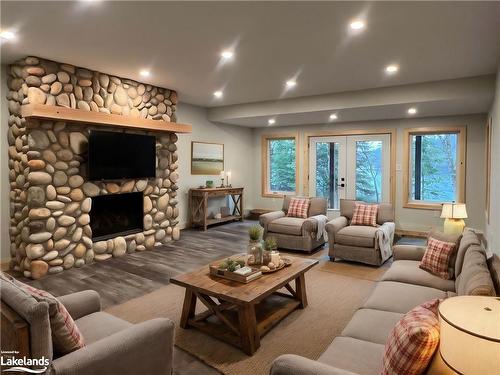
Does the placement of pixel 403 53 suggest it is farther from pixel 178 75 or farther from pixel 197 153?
pixel 197 153

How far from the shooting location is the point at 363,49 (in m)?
3.56

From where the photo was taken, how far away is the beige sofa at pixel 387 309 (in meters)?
1.52

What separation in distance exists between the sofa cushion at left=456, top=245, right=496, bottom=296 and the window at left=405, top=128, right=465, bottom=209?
13.9 ft

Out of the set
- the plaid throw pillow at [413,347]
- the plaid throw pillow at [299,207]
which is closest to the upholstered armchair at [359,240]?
the plaid throw pillow at [299,207]

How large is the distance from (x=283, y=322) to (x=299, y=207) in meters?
2.85

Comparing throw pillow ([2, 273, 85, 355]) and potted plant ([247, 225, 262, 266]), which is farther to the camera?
potted plant ([247, 225, 262, 266])

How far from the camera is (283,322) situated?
2.95m

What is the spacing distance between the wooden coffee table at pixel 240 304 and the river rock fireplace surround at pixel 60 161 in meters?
2.31

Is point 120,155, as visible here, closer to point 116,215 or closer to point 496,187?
point 116,215

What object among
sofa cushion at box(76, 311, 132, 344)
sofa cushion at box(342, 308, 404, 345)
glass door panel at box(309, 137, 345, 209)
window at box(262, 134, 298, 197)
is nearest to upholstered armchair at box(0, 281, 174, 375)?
sofa cushion at box(76, 311, 132, 344)

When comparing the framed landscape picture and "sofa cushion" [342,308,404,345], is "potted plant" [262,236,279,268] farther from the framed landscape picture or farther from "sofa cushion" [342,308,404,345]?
the framed landscape picture

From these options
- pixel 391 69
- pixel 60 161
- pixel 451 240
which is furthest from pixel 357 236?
pixel 60 161

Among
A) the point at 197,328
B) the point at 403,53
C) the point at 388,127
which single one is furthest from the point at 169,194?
the point at 388,127

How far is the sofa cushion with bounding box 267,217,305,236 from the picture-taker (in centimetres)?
518
